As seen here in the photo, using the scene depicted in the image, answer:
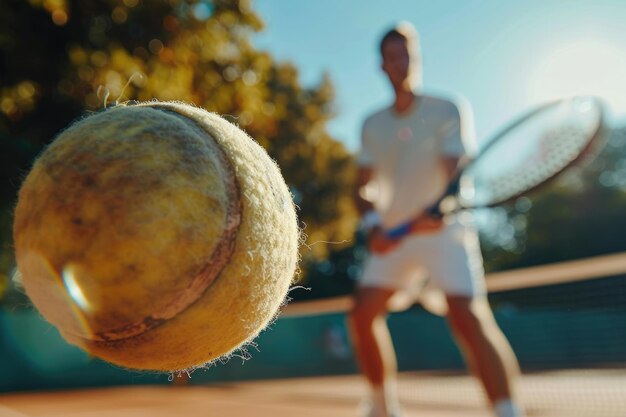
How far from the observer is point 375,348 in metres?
3.50

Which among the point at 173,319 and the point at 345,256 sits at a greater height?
the point at 345,256

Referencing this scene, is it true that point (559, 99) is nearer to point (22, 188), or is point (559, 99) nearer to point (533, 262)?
point (22, 188)

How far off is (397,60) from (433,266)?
4.00ft

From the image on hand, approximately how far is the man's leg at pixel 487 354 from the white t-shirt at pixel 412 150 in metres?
0.72

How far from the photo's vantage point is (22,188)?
1.63m

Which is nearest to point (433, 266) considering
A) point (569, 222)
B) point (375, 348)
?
point (375, 348)

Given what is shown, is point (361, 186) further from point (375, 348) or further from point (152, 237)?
point (152, 237)

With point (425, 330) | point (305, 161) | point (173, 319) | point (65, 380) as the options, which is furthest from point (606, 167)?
point (173, 319)

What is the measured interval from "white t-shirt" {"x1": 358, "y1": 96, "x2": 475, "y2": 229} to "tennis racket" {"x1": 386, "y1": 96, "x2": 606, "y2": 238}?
0.52 feet

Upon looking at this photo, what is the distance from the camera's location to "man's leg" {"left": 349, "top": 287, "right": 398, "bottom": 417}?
3502 millimetres

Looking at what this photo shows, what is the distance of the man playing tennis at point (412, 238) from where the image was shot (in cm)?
317

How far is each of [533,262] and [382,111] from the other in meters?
31.2

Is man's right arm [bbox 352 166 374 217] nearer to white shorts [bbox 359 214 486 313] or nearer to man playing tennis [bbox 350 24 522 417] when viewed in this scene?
man playing tennis [bbox 350 24 522 417]

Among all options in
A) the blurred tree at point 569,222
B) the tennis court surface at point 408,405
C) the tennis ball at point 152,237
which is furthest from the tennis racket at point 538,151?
the blurred tree at point 569,222
